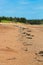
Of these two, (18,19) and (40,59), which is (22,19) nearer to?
(18,19)

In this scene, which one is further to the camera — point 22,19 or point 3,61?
point 22,19

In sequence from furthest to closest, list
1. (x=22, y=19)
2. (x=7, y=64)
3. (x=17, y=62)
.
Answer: (x=22, y=19) → (x=17, y=62) → (x=7, y=64)

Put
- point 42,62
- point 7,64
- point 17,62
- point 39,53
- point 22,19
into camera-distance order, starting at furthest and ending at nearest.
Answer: point 22,19
point 39,53
point 42,62
point 17,62
point 7,64

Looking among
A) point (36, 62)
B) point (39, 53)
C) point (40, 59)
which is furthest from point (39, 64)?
point (39, 53)

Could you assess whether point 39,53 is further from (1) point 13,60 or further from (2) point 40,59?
(1) point 13,60

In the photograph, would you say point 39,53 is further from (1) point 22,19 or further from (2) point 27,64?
(1) point 22,19

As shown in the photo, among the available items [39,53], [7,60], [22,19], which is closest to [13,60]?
[7,60]

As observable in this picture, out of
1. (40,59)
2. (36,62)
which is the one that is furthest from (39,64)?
(40,59)

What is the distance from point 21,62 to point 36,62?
0.52 meters

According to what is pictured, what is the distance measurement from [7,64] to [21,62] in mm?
618

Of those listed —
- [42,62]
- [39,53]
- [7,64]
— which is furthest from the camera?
[39,53]

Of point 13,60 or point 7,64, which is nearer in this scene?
point 7,64

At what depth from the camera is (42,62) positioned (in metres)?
7.07

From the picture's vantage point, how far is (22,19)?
279 feet
